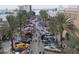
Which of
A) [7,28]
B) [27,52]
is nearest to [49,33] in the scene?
[27,52]

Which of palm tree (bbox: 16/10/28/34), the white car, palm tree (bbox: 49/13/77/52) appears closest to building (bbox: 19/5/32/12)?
palm tree (bbox: 16/10/28/34)

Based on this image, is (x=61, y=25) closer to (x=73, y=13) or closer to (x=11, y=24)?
(x=73, y=13)

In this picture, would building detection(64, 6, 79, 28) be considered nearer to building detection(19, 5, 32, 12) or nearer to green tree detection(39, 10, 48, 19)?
green tree detection(39, 10, 48, 19)

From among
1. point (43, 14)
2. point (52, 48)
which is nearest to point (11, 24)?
point (43, 14)

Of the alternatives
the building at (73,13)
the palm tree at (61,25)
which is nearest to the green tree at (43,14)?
the palm tree at (61,25)

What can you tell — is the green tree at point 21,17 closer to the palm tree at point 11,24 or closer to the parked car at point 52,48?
the palm tree at point 11,24
